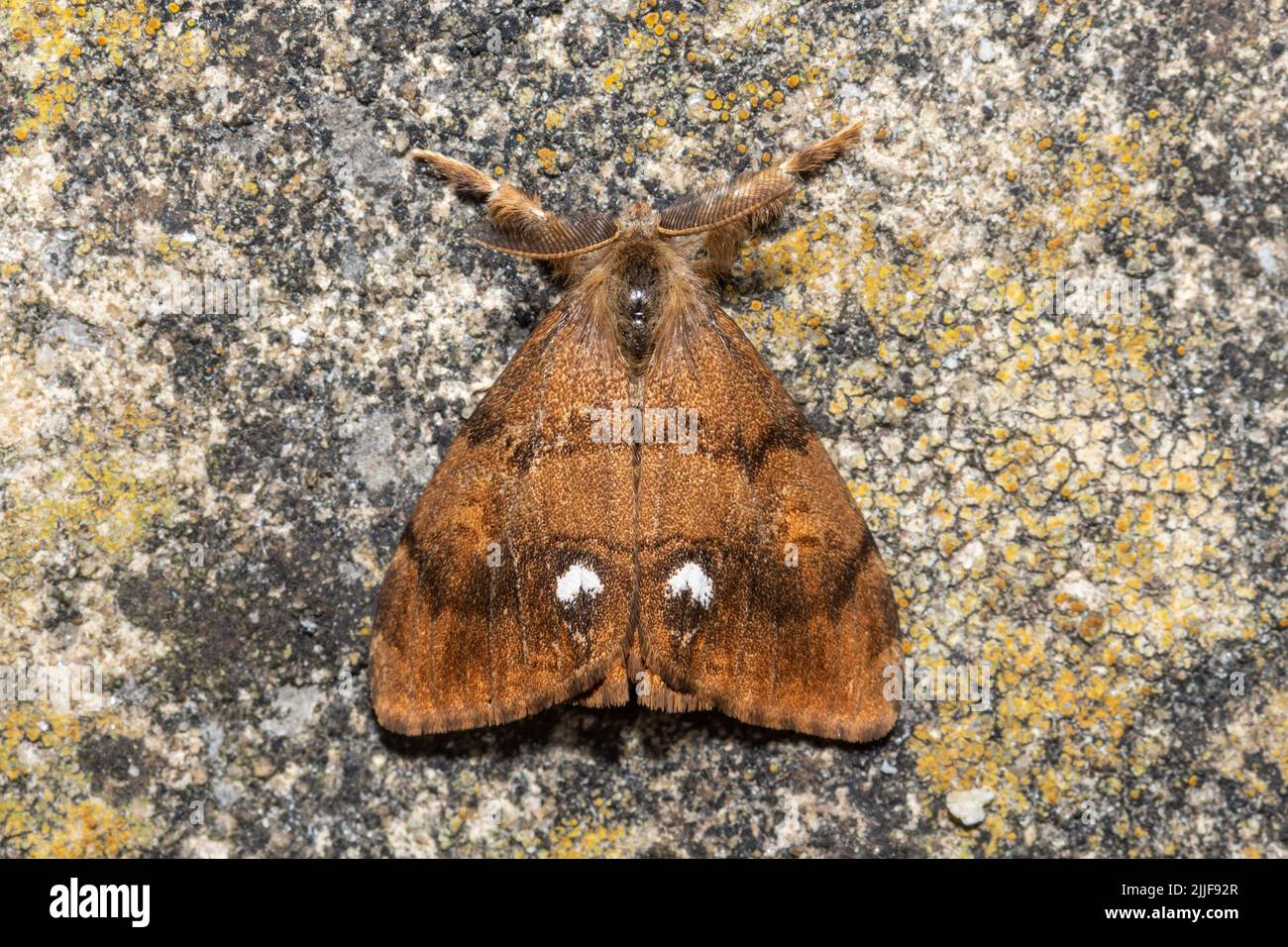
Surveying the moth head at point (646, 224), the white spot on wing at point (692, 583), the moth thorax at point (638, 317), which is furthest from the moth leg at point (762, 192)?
the white spot on wing at point (692, 583)

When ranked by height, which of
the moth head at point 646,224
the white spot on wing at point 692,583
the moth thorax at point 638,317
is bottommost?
the white spot on wing at point 692,583

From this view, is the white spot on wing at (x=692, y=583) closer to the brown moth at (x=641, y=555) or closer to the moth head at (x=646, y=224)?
the brown moth at (x=641, y=555)

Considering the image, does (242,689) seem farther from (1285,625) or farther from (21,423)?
(1285,625)

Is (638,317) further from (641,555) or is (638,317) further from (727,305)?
(641,555)

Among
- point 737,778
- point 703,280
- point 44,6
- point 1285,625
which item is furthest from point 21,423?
point 1285,625

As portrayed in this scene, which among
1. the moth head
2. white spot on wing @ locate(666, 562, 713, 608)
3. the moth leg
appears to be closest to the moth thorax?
the moth head

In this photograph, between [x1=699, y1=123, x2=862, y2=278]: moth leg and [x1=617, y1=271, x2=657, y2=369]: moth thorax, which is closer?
[x1=617, y1=271, x2=657, y2=369]: moth thorax

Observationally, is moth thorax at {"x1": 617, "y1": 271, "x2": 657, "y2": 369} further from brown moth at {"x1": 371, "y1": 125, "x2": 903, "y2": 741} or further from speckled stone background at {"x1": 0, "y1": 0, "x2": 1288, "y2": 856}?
speckled stone background at {"x1": 0, "y1": 0, "x2": 1288, "y2": 856}
